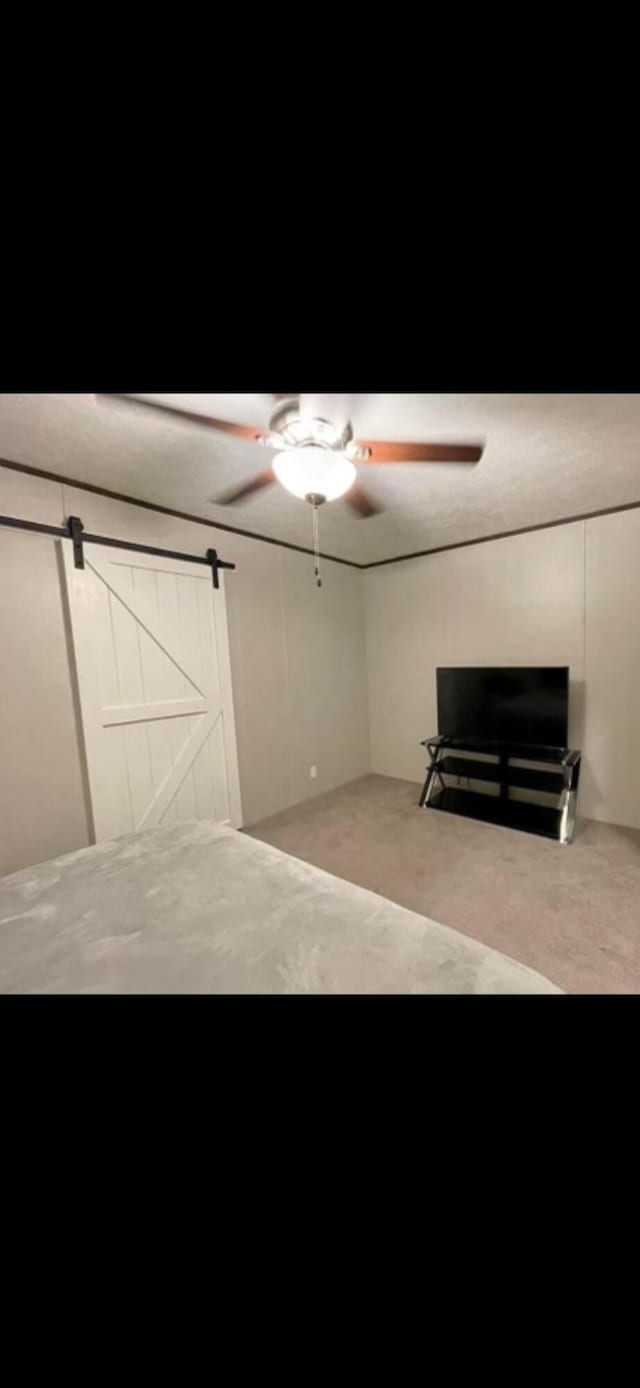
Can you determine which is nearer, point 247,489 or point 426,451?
point 426,451

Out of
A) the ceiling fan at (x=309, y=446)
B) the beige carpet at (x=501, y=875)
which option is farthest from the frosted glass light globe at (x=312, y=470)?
the beige carpet at (x=501, y=875)

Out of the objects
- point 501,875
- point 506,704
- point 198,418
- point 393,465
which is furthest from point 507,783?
point 198,418

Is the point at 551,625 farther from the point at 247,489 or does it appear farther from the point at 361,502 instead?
the point at 247,489

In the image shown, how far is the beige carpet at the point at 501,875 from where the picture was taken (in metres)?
1.78

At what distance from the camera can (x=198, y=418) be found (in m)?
1.44

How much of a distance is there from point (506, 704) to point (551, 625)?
698 mm

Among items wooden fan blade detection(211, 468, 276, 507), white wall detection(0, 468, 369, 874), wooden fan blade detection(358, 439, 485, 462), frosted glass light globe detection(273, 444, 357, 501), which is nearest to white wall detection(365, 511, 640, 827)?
white wall detection(0, 468, 369, 874)

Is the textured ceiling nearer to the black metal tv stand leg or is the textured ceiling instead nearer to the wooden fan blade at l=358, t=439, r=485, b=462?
the wooden fan blade at l=358, t=439, r=485, b=462

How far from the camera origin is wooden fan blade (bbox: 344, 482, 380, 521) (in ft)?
7.38

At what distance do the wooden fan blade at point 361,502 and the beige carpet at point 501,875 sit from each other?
2.17 m

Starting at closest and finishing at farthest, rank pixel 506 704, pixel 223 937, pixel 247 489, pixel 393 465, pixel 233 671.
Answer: pixel 223 937
pixel 393 465
pixel 247 489
pixel 233 671
pixel 506 704

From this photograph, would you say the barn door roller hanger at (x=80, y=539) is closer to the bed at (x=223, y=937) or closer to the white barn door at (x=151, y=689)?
the white barn door at (x=151, y=689)
